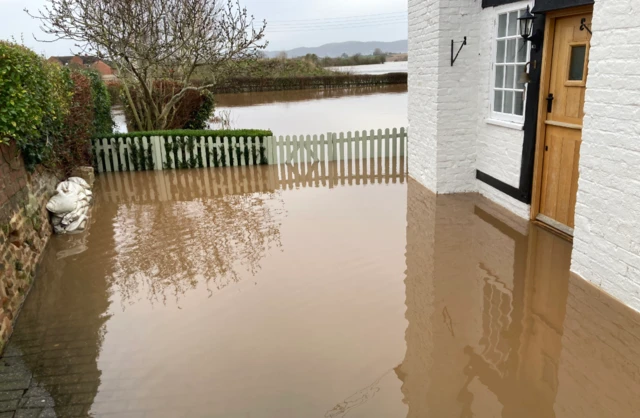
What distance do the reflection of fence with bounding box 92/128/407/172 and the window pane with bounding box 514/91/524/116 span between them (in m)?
4.67

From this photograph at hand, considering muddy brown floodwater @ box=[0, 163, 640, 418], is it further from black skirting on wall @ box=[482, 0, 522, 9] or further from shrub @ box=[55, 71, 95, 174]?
black skirting on wall @ box=[482, 0, 522, 9]

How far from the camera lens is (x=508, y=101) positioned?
778 cm

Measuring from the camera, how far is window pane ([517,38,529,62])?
710 cm

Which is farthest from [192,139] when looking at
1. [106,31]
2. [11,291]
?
[11,291]

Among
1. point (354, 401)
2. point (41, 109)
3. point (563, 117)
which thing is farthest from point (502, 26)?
point (41, 109)

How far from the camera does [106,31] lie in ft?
42.8

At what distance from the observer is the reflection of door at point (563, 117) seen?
6074mm

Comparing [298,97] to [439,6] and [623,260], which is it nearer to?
[439,6]

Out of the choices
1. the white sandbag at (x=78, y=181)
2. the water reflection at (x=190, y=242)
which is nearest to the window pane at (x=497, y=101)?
the water reflection at (x=190, y=242)

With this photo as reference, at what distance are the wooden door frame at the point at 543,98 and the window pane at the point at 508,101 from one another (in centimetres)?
92

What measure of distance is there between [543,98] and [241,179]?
652 cm

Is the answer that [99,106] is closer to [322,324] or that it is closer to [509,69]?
[509,69]

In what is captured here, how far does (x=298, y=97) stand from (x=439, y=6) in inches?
1031

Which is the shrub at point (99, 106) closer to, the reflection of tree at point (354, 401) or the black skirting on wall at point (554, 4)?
the black skirting on wall at point (554, 4)
